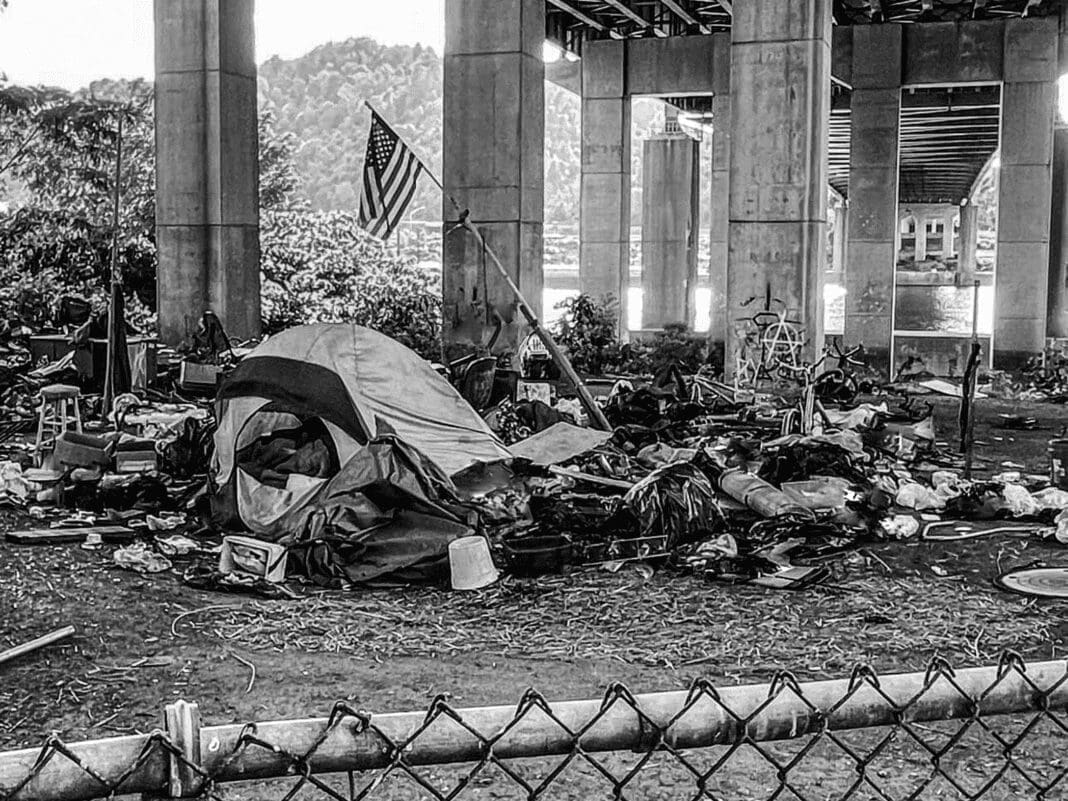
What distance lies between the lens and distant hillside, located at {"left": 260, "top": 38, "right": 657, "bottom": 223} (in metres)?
92.7

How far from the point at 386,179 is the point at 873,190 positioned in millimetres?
17799

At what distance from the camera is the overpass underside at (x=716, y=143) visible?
20188 millimetres

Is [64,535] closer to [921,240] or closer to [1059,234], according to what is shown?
[1059,234]

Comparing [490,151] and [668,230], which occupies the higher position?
[490,151]

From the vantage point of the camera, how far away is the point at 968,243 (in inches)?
3216

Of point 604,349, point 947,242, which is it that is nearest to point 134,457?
point 604,349

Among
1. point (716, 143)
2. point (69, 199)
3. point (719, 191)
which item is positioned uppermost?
point (716, 143)

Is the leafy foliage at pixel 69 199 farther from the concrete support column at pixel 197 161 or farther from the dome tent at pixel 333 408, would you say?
the dome tent at pixel 333 408

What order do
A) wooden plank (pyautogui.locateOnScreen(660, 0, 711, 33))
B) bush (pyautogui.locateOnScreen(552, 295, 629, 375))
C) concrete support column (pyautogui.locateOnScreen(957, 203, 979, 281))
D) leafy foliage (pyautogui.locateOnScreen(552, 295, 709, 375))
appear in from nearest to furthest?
leafy foliage (pyautogui.locateOnScreen(552, 295, 709, 375)) → bush (pyautogui.locateOnScreen(552, 295, 629, 375)) → wooden plank (pyautogui.locateOnScreen(660, 0, 711, 33)) → concrete support column (pyautogui.locateOnScreen(957, 203, 979, 281))

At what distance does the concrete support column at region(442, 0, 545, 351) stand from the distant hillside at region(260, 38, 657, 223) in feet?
214

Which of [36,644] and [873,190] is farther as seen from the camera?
[873,190]

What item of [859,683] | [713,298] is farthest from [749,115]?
[859,683]

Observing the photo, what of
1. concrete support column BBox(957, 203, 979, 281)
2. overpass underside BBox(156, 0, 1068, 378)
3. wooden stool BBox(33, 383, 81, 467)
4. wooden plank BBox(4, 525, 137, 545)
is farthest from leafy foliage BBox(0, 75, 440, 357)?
concrete support column BBox(957, 203, 979, 281)

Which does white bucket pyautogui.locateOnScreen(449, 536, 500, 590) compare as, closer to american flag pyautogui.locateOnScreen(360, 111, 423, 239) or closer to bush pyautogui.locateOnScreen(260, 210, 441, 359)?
american flag pyautogui.locateOnScreen(360, 111, 423, 239)
